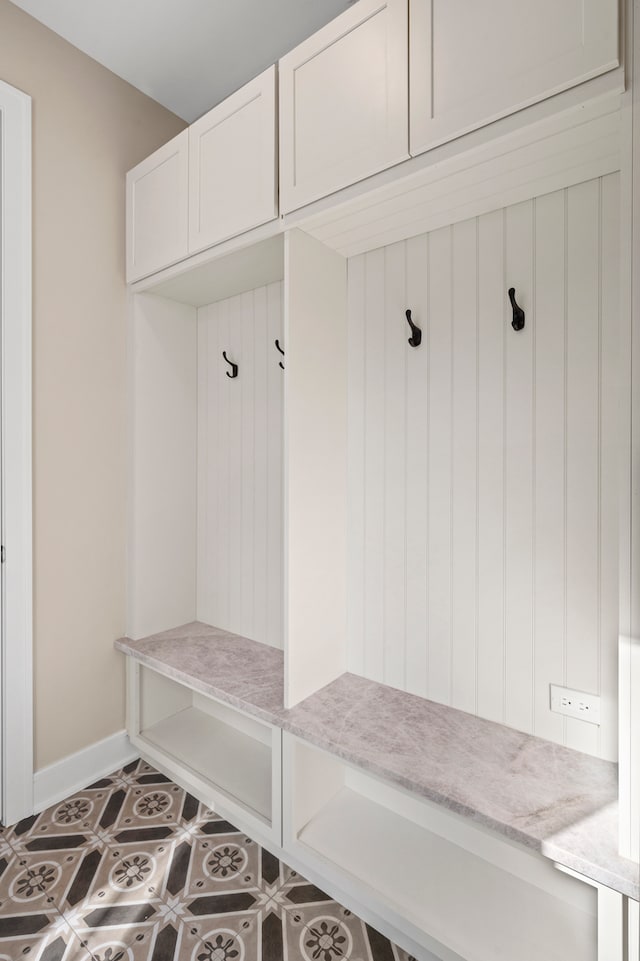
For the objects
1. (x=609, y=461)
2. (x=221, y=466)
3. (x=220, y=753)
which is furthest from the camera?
(x=221, y=466)

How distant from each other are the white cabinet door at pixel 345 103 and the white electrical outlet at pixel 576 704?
1440 millimetres

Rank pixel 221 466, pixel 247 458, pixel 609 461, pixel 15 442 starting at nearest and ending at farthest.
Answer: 1. pixel 609 461
2. pixel 15 442
3. pixel 247 458
4. pixel 221 466

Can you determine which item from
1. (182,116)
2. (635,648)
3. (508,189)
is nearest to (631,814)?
(635,648)

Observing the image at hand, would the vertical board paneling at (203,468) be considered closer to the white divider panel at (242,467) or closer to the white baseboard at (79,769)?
the white divider panel at (242,467)

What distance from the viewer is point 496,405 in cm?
144

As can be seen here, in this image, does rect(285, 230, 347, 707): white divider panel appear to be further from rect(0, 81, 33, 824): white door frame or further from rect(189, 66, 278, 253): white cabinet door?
rect(0, 81, 33, 824): white door frame

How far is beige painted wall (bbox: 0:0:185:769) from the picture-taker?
1801 mm

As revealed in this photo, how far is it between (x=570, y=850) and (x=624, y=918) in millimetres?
164

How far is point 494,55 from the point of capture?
108cm

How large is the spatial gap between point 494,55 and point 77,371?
5.40 ft

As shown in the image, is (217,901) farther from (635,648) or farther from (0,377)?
(0,377)

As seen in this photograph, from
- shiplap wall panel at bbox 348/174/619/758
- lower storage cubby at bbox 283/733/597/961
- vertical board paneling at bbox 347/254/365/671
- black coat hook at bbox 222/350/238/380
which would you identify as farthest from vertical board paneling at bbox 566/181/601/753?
black coat hook at bbox 222/350/238/380

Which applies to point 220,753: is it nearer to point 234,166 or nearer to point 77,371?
point 77,371

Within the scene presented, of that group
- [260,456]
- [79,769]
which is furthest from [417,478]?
[79,769]
